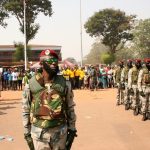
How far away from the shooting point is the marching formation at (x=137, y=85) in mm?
12273

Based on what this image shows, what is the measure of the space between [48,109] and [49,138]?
1.03 feet

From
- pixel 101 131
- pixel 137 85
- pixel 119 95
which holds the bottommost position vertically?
pixel 101 131

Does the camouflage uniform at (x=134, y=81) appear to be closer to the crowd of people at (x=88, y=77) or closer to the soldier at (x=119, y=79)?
the soldier at (x=119, y=79)

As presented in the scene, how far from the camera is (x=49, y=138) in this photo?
461 centimetres

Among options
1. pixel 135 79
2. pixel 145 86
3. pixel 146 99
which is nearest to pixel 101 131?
pixel 146 99

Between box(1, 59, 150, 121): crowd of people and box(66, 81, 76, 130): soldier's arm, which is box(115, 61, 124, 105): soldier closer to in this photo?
box(1, 59, 150, 121): crowd of people

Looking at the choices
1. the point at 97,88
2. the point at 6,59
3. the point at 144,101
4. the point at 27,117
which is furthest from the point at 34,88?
the point at 6,59

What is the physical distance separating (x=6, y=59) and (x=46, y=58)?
69909mm

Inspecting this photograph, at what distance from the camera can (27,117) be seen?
4754mm

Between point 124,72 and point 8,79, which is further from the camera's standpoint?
point 8,79

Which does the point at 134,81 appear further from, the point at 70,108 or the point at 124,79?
the point at 70,108

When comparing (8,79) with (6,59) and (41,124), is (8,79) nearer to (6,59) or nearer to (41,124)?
(41,124)

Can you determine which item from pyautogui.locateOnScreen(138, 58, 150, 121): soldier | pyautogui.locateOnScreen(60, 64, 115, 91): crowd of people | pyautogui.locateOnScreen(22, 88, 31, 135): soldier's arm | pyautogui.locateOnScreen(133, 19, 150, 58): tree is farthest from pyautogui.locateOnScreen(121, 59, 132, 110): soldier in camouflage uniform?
pyautogui.locateOnScreen(133, 19, 150, 58): tree

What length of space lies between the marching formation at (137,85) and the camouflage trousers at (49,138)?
7805mm
